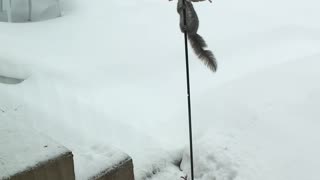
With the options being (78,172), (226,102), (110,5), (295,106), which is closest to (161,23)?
(110,5)

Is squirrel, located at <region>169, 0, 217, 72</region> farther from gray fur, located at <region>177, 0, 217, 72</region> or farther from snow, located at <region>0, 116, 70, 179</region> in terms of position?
snow, located at <region>0, 116, 70, 179</region>

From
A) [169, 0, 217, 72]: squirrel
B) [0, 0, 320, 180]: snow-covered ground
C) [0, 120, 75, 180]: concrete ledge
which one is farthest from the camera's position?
[0, 0, 320, 180]: snow-covered ground

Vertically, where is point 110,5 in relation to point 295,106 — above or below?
above

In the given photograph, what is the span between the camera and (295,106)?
255 cm

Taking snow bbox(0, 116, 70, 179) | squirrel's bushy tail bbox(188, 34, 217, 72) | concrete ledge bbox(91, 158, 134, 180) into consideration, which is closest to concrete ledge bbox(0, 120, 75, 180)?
snow bbox(0, 116, 70, 179)

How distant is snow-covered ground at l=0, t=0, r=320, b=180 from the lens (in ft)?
7.75

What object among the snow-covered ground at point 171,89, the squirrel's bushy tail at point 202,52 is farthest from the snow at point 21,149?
the squirrel's bushy tail at point 202,52

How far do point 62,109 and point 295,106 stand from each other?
1378mm

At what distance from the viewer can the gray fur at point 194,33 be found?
5.78ft

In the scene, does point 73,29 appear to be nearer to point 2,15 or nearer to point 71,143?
point 2,15

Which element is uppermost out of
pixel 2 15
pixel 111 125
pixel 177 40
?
pixel 2 15

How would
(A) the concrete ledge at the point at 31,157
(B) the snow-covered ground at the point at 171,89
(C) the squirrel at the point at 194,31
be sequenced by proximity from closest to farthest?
1. (A) the concrete ledge at the point at 31,157
2. (C) the squirrel at the point at 194,31
3. (B) the snow-covered ground at the point at 171,89

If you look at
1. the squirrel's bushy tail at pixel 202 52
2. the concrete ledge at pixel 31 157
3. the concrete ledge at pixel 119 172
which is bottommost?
the concrete ledge at pixel 119 172

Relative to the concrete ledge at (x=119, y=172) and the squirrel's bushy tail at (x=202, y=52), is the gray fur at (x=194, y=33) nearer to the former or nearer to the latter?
the squirrel's bushy tail at (x=202, y=52)
